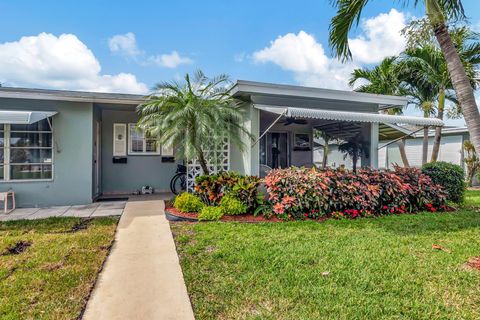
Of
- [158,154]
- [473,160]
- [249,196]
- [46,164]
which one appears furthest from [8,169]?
[473,160]

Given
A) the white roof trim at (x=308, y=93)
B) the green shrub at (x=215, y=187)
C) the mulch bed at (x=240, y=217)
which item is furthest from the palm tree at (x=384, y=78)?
the green shrub at (x=215, y=187)

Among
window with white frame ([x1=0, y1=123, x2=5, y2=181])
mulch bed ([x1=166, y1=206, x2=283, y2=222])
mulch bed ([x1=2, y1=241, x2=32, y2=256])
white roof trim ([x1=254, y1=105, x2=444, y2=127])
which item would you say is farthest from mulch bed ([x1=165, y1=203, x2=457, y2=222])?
window with white frame ([x1=0, y1=123, x2=5, y2=181])

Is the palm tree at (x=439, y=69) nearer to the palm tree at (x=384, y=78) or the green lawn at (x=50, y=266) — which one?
the palm tree at (x=384, y=78)

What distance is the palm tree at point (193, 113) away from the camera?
7.62 metres

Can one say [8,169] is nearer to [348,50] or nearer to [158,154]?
[158,154]

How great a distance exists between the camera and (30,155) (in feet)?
27.6

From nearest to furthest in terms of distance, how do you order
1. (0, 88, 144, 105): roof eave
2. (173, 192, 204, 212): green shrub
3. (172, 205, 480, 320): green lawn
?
(172, 205, 480, 320): green lawn < (173, 192, 204, 212): green shrub < (0, 88, 144, 105): roof eave

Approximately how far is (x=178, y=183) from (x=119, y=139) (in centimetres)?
284

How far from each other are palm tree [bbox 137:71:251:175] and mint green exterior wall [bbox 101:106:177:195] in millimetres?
3137

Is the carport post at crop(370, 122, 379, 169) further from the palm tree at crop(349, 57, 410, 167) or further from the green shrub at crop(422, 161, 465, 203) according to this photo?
the palm tree at crop(349, 57, 410, 167)

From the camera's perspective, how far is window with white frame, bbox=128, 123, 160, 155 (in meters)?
11.2

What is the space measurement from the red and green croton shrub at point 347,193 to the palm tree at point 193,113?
1995 mm

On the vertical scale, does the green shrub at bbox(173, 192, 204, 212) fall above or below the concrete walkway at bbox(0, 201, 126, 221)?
above

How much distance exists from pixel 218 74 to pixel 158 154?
4.66m
